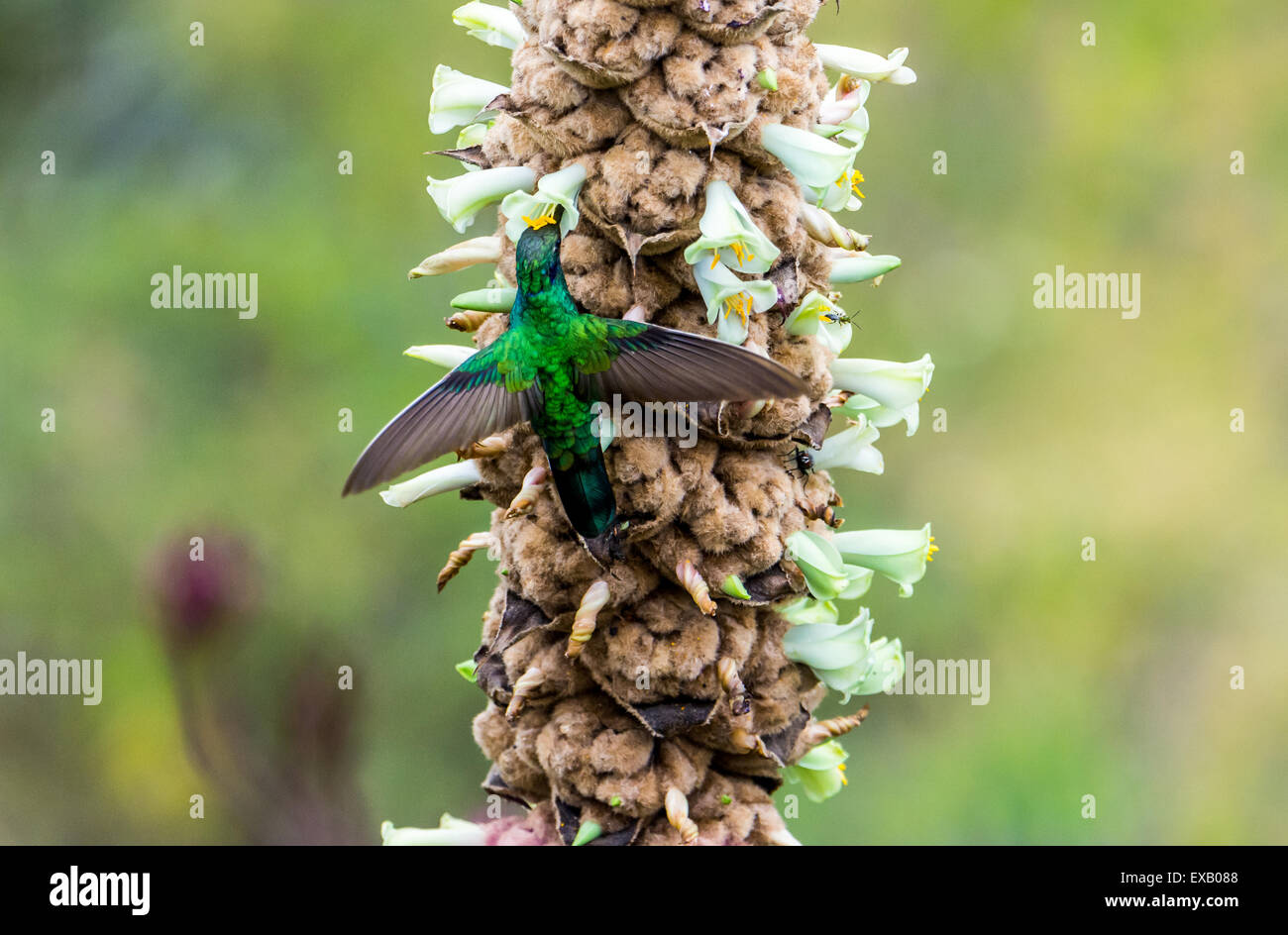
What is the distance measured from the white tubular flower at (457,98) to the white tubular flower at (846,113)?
75cm

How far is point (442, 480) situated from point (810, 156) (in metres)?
1.12

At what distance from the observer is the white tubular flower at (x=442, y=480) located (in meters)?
3.10

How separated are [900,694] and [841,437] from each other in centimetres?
410

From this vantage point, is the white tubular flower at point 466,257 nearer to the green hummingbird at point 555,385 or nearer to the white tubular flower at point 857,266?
the green hummingbird at point 555,385

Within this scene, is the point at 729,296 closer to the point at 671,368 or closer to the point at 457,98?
the point at 671,368

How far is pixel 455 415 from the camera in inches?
110

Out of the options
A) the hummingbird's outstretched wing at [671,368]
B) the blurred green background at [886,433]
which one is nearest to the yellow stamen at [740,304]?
the hummingbird's outstretched wing at [671,368]

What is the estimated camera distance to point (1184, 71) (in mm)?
7484

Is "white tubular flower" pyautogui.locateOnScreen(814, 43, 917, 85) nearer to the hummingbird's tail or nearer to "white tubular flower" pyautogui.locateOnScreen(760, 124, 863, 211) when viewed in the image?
"white tubular flower" pyautogui.locateOnScreen(760, 124, 863, 211)

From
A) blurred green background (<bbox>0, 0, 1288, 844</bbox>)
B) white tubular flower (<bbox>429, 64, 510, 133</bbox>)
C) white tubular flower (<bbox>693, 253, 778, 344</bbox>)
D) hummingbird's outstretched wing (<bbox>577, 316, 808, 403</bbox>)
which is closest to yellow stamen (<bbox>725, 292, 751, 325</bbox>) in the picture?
white tubular flower (<bbox>693, 253, 778, 344</bbox>)

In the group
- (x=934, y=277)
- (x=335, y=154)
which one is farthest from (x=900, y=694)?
(x=335, y=154)

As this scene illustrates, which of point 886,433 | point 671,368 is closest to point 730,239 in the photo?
point 671,368

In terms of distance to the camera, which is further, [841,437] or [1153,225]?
[1153,225]

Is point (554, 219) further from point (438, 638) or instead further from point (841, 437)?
point (438, 638)
